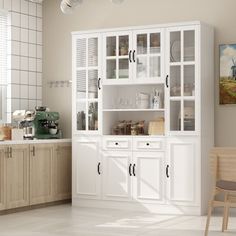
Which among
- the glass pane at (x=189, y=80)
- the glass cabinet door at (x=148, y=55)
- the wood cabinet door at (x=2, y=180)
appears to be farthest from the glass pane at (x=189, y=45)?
the wood cabinet door at (x=2, y=180)

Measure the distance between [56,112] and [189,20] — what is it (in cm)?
214

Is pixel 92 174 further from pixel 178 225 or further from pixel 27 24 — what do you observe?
pixel 27 24

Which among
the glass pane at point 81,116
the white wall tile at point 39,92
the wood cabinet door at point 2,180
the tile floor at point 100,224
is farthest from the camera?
the white wall tile at point 39,92

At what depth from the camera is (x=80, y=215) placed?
7.09m

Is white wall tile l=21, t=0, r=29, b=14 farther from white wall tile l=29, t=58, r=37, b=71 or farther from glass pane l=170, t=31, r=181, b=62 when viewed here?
glass pane l=170, t=31, r=181, b=62

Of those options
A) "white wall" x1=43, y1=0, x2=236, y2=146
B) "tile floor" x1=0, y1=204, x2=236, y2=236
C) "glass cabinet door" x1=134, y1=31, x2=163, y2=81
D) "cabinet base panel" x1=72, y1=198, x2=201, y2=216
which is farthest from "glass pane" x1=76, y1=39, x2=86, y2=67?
"tile floor" x1=0, y1=204, x2=236, y2=236

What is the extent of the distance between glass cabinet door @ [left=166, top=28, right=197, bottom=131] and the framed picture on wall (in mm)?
423

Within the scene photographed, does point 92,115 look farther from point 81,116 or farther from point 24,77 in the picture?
point 24,77

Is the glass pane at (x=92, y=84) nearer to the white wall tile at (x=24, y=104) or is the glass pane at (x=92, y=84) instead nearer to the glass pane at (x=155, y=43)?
the glass pane at (x=155, y=43)

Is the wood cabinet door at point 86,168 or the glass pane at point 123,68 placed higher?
the glass pane at point 123,68

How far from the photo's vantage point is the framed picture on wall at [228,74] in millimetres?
7336

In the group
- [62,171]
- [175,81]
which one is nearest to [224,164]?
[175,81]

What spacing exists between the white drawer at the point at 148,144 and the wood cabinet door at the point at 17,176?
4.30 feet

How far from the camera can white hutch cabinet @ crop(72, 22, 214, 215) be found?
7.17 m
